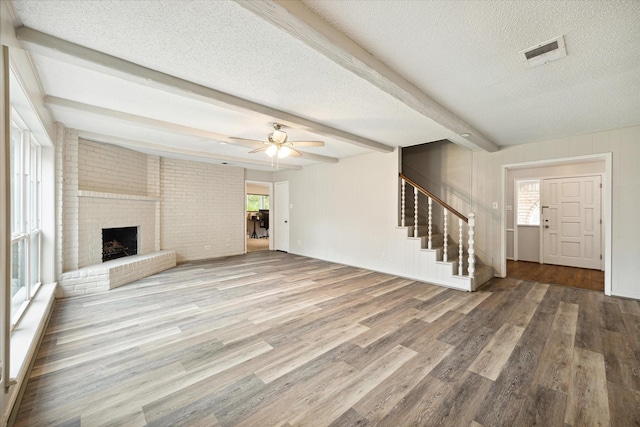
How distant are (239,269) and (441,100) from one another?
4496mm

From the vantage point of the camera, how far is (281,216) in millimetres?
7746

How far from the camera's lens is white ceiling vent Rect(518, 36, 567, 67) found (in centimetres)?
181

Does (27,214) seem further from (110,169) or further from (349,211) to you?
(349,211)

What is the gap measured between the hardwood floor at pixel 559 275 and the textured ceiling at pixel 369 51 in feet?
8.22

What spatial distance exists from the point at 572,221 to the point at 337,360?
254 inches

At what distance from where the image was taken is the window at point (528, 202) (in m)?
6.07

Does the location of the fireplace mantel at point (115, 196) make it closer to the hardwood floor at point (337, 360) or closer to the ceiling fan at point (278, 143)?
the hardwood floor at point (337, 360)

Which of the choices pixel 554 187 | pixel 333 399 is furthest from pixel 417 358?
pixel 554 187

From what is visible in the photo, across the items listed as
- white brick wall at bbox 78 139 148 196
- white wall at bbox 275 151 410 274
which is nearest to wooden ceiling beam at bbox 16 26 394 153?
white wall at bbox 275 151 410 274

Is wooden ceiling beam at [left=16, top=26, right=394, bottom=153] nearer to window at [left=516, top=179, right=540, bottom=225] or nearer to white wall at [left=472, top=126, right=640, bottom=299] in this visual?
white wall at [left=472, top=126, right=640, bottom=299]

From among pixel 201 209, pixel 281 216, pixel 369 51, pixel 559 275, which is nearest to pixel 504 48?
pixel 369 51

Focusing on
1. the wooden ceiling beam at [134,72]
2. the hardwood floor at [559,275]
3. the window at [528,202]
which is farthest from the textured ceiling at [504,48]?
the window at [528,202]

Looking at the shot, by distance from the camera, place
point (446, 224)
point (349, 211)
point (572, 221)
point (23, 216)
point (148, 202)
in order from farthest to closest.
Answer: point (349, 211) < point (572, 221) < point (148, 202) < point (446, 224) < point (23, 216)

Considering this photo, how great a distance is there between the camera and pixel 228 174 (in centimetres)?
686
